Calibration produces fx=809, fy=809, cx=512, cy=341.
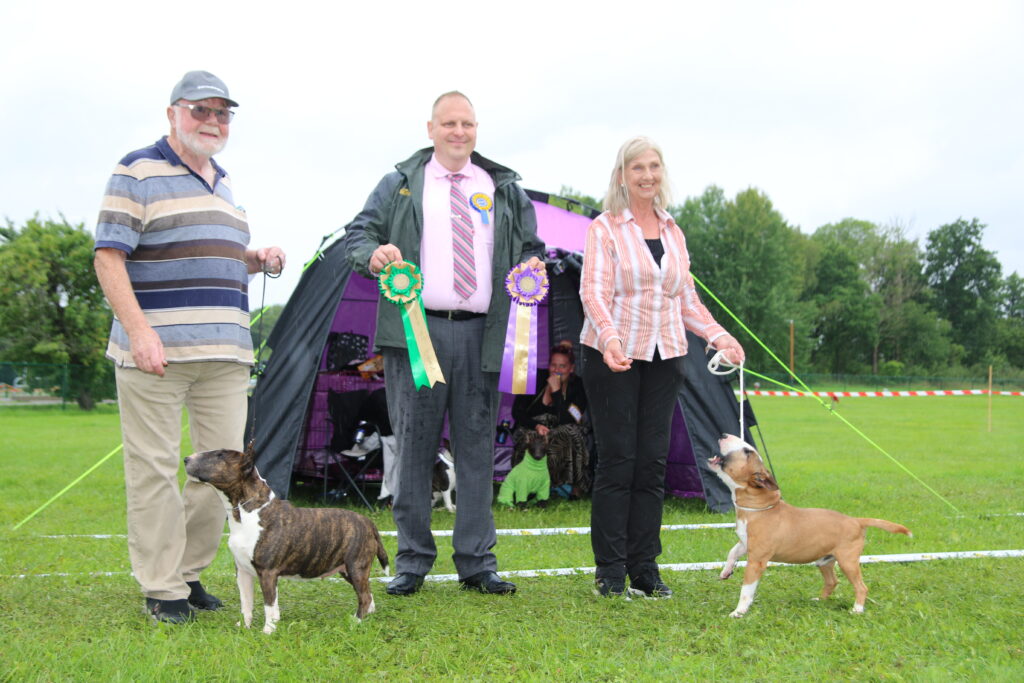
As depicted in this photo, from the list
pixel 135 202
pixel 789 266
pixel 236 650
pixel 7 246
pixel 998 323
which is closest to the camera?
pixel 236 650

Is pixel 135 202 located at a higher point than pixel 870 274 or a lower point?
lower

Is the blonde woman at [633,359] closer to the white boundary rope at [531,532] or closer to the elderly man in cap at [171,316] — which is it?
the elderly man in cap at [171,316]

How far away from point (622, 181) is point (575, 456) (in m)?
3.40

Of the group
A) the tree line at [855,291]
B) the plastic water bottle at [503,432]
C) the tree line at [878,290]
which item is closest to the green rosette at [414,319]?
the plastic water bottle at [503,432]

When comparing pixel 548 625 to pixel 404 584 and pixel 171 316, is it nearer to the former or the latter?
pixel 404 584

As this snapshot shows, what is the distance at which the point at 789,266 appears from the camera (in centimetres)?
4456

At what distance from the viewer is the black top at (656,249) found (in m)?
3.24

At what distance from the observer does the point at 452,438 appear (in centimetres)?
337

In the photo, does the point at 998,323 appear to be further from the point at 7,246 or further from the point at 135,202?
the point at 135,202

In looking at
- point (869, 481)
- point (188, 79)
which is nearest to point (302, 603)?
point (188, 79)

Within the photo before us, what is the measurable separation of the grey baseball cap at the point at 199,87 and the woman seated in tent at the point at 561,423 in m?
3.89

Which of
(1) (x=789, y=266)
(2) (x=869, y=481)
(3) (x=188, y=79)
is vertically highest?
(1) (x=789, y=266)

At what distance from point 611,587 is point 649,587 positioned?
0.55 ft

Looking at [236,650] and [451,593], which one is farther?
[451,593]
